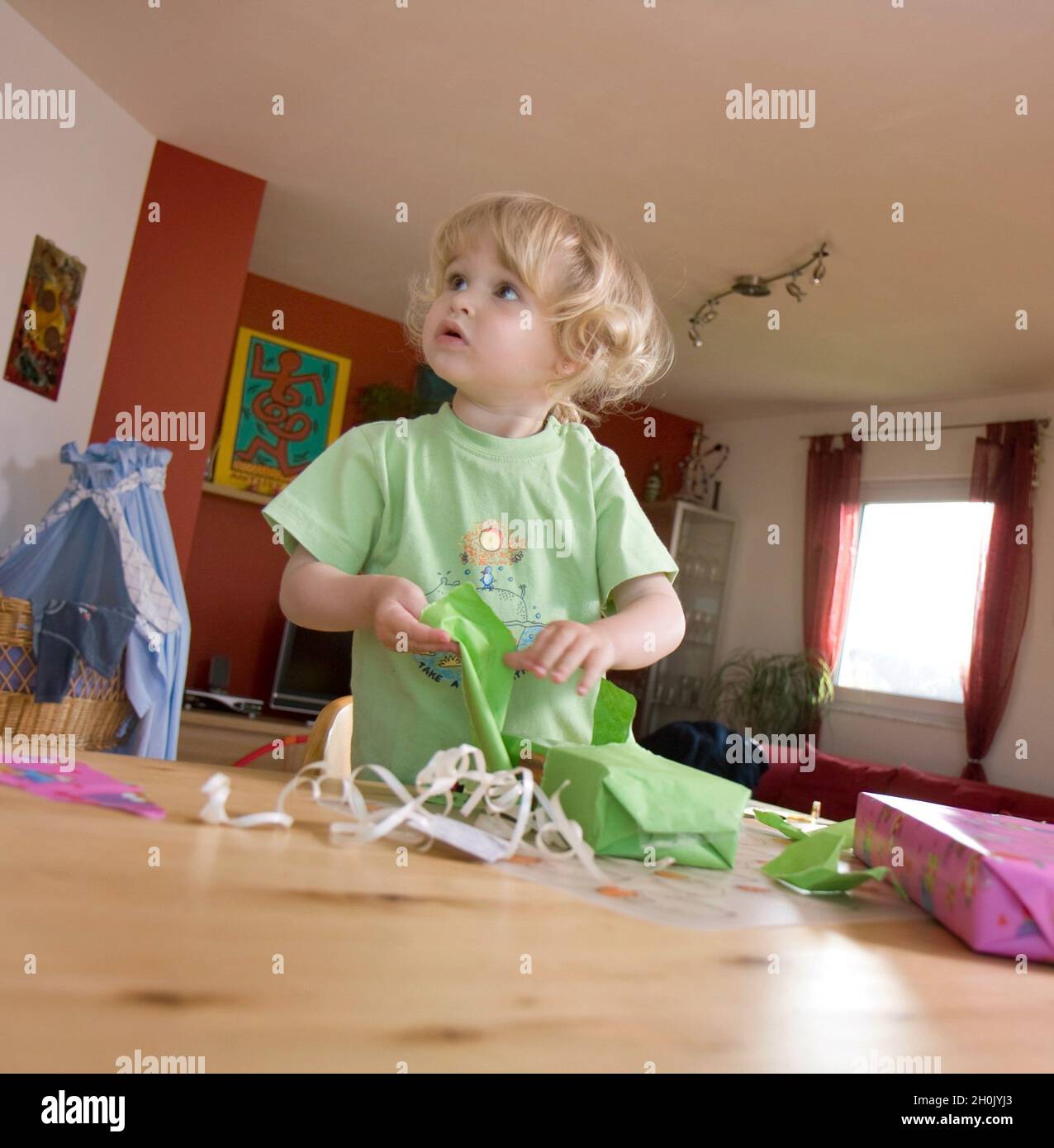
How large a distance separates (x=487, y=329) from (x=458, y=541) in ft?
0.73

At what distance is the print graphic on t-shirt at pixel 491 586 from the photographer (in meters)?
1.06

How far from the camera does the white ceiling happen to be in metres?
2.92

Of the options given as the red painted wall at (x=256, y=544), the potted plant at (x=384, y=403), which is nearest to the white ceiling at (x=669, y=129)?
the red painted wall at (x=256, y=544)

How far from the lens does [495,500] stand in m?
1.16

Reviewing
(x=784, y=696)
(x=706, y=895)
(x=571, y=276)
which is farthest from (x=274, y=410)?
(x=706, y=895)

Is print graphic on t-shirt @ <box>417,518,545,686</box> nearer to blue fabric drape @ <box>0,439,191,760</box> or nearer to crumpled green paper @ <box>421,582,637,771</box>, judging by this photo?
crumpled green paper @ <box>421,582,637,771</box>

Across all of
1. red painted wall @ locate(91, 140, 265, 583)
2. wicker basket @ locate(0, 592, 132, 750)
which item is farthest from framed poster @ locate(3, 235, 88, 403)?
wicker basket @ locate(0, 592, 132, 750)

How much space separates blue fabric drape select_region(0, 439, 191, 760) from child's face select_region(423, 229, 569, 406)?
6.62 ft

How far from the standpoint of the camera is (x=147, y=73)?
3.63 meters

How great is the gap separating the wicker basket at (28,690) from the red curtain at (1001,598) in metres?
4.36

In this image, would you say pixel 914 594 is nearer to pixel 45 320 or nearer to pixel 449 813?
pixel 45 320

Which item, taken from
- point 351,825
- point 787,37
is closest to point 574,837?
point 351,825
